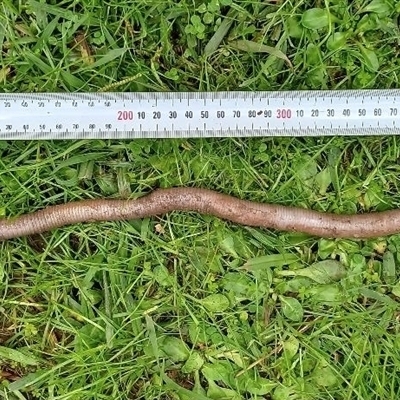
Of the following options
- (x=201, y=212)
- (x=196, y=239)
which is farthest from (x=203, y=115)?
(x=196, y=239)

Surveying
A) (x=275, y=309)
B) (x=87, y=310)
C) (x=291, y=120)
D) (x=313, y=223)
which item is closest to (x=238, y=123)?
(x=291, y=120)

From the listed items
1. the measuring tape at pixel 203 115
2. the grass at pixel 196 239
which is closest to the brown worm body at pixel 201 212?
the grass at pixel 196 239

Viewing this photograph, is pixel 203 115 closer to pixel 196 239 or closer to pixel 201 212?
pixel 201 212

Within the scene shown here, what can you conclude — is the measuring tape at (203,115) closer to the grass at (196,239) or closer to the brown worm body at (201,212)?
the grass at (196,239)

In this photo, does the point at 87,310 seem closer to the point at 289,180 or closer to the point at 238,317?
the point at 238,317

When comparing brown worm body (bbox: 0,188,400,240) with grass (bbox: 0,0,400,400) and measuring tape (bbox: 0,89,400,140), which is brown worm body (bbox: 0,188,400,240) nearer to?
grass (bbox: 0,0,400,400)

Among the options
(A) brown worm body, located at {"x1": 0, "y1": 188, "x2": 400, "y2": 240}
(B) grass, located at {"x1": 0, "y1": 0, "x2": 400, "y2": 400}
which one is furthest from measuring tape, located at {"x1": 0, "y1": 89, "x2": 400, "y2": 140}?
(A) brown worm body, located at {"x1": 0, "y1": 188, "x2": 400, "y2": 240}

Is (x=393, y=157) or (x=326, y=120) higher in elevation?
(x=326, y=120)
